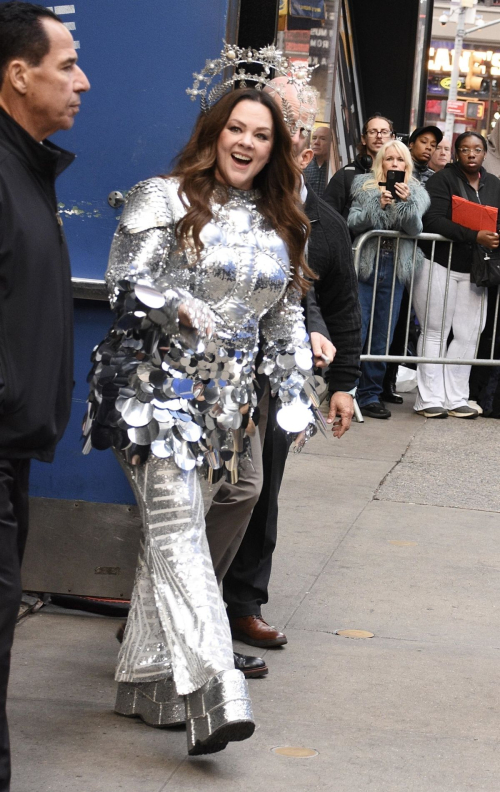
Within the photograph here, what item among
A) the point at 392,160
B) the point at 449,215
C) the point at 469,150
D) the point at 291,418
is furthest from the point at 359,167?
the point at 291,418

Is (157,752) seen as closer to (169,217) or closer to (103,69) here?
(169,217)

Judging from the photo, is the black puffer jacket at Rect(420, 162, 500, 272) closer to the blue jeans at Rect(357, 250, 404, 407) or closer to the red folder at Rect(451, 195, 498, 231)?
the red folder at Rect(451, 195, 498, 231)

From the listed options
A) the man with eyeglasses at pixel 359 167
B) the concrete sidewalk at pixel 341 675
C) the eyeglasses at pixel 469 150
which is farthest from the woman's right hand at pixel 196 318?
the eyeglasses at pixel 469 150

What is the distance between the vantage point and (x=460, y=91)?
35.9 metres

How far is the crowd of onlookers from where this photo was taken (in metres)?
8.55

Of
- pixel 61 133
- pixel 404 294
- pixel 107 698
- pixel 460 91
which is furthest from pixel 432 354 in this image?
pixel 460 91

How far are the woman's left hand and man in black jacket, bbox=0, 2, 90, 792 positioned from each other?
590 cm

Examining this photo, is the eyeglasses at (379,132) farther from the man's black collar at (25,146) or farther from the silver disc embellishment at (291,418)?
the man's black collar at (25,146)

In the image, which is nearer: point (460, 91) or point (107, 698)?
point (107, 698)

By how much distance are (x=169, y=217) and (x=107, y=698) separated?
1481 mm

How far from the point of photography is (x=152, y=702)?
3.46m

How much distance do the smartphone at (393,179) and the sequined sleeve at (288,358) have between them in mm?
4746

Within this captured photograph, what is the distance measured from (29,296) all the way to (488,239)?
258 inches

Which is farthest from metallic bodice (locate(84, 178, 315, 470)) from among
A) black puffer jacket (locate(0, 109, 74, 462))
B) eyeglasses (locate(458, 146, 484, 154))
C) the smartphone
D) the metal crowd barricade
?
eyeglasses (locate(458, 146, 484, 154))
